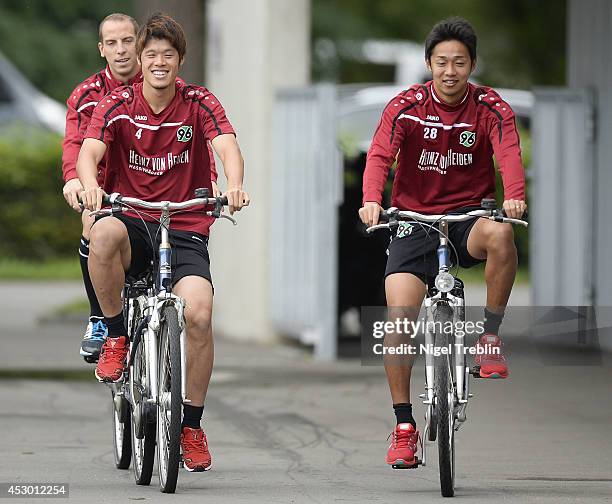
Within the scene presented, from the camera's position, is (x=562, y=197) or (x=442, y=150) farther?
(x=562, y=197)

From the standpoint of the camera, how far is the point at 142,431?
7.79 m

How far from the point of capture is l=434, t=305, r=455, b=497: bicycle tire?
7387mm

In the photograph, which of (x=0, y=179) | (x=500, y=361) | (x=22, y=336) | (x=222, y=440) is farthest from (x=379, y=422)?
(x=0, y=179)

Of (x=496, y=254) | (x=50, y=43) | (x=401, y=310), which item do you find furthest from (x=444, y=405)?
(x=50, y=43)

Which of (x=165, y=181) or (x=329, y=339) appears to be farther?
(x=329, y=339)

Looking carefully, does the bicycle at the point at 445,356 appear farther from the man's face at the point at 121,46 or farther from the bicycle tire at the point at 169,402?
the man's face at the point at 121,46

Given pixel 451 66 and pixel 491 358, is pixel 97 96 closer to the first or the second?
pixel 451 66

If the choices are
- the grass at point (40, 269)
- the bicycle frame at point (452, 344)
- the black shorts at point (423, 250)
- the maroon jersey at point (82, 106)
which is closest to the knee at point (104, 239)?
the maroon jersey at point (82, 106)

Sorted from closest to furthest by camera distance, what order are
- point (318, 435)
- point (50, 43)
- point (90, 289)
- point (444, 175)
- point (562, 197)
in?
point (444, 175) → point (90, 289) → point (318, 435) → point (562, 197) → point (50, 43)

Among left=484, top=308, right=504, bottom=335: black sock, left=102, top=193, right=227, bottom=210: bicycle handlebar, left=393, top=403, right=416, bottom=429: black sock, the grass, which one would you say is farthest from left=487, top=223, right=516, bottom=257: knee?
the grass

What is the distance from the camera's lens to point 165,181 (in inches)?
311

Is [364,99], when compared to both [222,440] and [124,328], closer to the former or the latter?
[222,440]

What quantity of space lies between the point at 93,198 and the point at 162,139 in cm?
55

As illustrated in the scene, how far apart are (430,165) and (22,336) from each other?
8561mm
